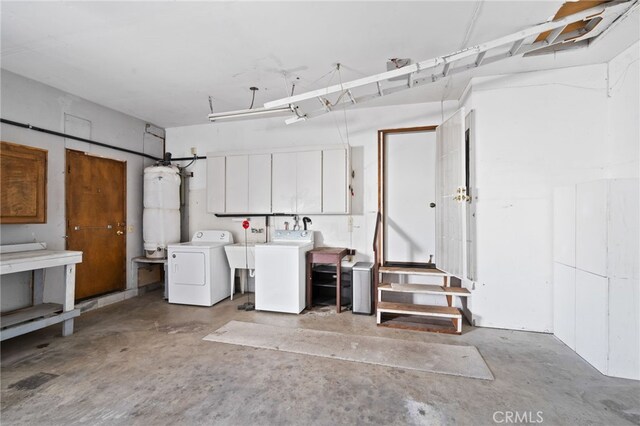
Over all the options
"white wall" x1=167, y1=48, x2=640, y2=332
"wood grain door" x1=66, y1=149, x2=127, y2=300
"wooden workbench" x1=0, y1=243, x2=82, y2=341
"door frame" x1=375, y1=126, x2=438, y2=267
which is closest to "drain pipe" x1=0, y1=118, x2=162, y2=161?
"wood grain door" x1=66, y1=149, x2=127, y2=300

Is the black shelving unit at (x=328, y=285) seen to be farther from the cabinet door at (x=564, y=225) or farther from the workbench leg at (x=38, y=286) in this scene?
the workbench leg at (x=38, y=286)

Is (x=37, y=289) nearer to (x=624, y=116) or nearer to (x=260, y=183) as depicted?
(x=260, y=183)

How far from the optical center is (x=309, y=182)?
429cm

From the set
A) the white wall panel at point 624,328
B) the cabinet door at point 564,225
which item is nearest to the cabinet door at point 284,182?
the cabinet door at point 564,225

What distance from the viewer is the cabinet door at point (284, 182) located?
436 centimetres

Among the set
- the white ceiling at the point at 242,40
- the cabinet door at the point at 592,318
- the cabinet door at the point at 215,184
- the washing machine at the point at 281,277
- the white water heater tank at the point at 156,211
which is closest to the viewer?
the white ceiling at the point at 242,40

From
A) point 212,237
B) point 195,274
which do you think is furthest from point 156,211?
point 195,274

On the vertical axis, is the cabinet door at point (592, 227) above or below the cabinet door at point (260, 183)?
below

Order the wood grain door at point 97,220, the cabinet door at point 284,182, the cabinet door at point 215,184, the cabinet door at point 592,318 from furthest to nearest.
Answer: the cabinet door at point 215,184 < the cabinet door at point 284,182 < the wood grain door at point 97,220 < the cabinet door at point 592,318

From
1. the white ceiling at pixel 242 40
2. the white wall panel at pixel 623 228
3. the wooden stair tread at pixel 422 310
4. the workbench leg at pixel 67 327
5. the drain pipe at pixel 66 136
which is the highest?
the white ceiling at pixel 242 40

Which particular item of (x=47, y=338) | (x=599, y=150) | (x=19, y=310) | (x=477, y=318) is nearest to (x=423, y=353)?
(x=477, y=318)

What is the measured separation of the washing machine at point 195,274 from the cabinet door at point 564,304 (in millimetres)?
4315

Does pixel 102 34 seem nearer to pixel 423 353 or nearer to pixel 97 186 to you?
pixel 97 186

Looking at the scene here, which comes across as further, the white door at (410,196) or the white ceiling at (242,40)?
the white door at (410,196)
